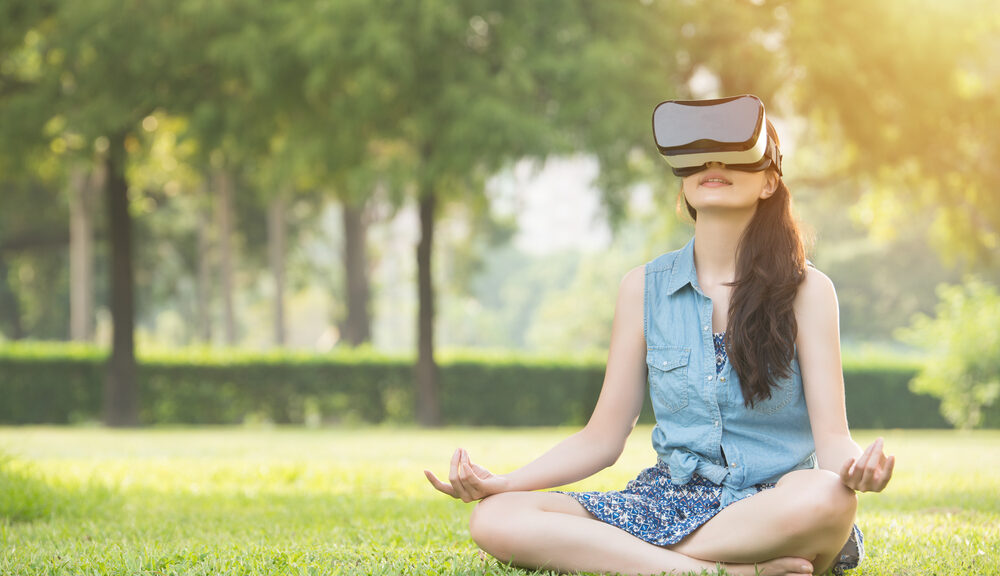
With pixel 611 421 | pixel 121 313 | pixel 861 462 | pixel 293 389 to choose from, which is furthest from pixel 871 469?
pixel 293 389

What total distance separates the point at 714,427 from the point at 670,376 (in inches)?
8.4

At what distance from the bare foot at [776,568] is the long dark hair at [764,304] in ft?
1.56

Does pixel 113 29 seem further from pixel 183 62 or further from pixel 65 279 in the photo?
pixel 65 279

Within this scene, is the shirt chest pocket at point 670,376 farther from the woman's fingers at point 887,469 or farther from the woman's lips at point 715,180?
the woman's fingers at point 887,469

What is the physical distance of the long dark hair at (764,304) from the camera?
3186 millimetres

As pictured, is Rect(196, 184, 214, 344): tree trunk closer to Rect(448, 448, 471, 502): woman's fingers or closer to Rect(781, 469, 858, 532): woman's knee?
Rect(448, 448, 471, 502): woman's fingers

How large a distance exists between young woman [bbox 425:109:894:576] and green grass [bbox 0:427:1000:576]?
30 cm

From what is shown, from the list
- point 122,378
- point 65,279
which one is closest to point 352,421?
point 122,378

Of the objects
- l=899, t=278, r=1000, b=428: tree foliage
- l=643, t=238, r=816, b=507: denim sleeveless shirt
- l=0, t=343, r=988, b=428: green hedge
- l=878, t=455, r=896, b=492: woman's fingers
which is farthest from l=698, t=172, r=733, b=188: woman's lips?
l=0, t=343, r=988, b=428: green hedge

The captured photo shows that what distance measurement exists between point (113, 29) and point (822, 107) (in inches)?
468

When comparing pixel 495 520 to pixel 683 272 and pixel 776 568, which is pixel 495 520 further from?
pixel 683 272

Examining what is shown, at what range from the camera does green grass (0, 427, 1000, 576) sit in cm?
370

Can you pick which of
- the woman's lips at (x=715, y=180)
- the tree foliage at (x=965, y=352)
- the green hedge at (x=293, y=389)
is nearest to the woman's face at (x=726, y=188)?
the woman's lips at (x=715, y=180)

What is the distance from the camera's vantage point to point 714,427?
3.27 m
